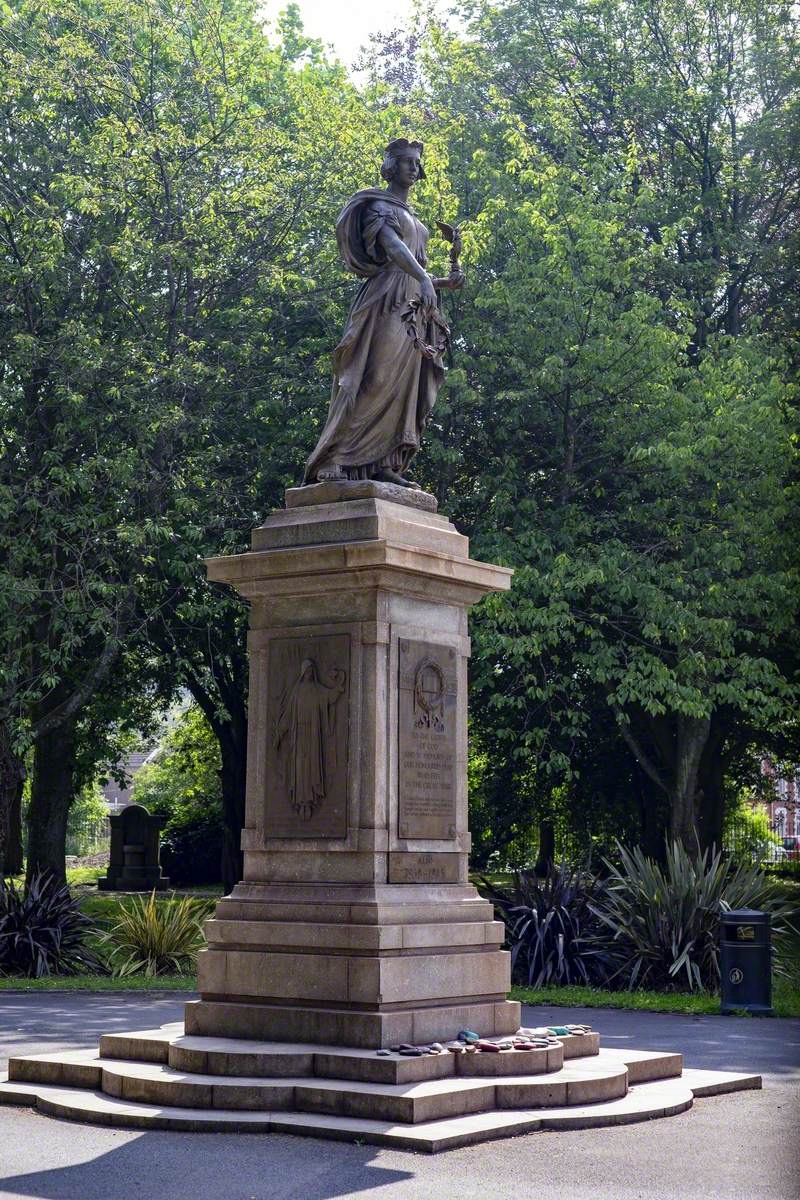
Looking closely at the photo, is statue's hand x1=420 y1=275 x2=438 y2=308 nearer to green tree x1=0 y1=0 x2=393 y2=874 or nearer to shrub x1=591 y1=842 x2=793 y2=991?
shrub x1=591 y1=842 x2=793 y2=991

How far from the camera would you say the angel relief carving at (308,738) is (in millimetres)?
10578

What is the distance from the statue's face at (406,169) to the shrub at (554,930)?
10424 mm

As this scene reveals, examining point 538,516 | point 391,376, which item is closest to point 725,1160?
point 391,376

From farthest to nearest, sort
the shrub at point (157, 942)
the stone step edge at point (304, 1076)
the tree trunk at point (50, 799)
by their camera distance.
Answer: the tree trunk at point (50, 799)
the shrub at point (157, 942)
the stone step edge at point (304, 1076)

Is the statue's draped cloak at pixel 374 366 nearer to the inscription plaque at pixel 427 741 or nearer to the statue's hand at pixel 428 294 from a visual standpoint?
the statue's hand at pixel 428 294

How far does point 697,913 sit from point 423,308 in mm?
9774

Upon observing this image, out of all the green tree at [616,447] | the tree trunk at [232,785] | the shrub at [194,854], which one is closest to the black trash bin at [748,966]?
the green tree at [616,447]

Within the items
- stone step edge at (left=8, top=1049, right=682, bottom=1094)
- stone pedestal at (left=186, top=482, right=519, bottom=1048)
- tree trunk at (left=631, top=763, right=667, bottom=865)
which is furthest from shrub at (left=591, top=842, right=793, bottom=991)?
tree trunk at (left=631, top=763, right=667, bottom=865)

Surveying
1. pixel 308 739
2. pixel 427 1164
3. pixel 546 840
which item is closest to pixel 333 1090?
pixel 427 1164

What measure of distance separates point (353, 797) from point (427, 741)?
29.6 inches

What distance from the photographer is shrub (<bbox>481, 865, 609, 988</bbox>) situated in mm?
19047

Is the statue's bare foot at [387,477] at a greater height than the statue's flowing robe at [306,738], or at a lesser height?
greater

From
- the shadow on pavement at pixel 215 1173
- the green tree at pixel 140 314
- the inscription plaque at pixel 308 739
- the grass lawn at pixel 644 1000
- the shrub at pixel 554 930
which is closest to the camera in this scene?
the shadow on pavement at pixel 215 1173

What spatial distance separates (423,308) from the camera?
11.7 meters
